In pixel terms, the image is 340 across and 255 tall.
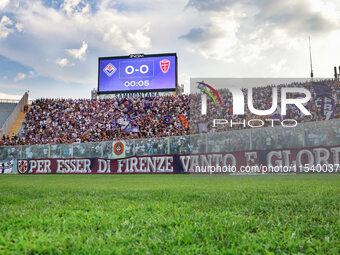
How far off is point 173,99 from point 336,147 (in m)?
20.7

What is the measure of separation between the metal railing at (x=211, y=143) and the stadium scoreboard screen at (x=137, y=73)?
12299 millimetres

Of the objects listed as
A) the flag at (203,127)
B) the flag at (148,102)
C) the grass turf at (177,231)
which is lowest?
the grass turf at (177,231)

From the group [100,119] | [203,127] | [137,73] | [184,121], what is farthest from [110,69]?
[203,127]

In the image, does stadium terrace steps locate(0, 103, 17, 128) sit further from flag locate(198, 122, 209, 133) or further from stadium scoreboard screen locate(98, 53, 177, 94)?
flag locate(198, 122, 209, 133)

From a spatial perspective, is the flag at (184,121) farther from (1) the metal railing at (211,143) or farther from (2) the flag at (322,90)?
(2) the flag at (322,90)

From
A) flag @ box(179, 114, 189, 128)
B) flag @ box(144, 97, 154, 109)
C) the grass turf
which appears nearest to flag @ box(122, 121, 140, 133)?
flag @ box(144, 97, 154, 109)

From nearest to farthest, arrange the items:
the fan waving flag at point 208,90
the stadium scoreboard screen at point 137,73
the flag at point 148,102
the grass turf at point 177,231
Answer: the grass turf at point 177,231 → the fan waving flag at point 208,90 → the stadium scoreboard screen at point 137,73 → the flag at point 148,102

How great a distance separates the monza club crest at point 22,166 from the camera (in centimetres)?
A: 2264

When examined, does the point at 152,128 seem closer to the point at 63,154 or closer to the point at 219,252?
the point at 63,154

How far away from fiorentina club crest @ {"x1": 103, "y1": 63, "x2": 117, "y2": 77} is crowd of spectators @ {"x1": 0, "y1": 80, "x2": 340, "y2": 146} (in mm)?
3398

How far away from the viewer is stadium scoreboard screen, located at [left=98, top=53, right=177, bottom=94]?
3152 centimetres

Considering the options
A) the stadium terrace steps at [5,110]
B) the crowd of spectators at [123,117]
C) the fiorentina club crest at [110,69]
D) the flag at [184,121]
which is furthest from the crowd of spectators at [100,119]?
the stadium terrace steps at [5,110]

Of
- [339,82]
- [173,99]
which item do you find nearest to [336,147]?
[339,82]

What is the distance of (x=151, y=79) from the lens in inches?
1261
